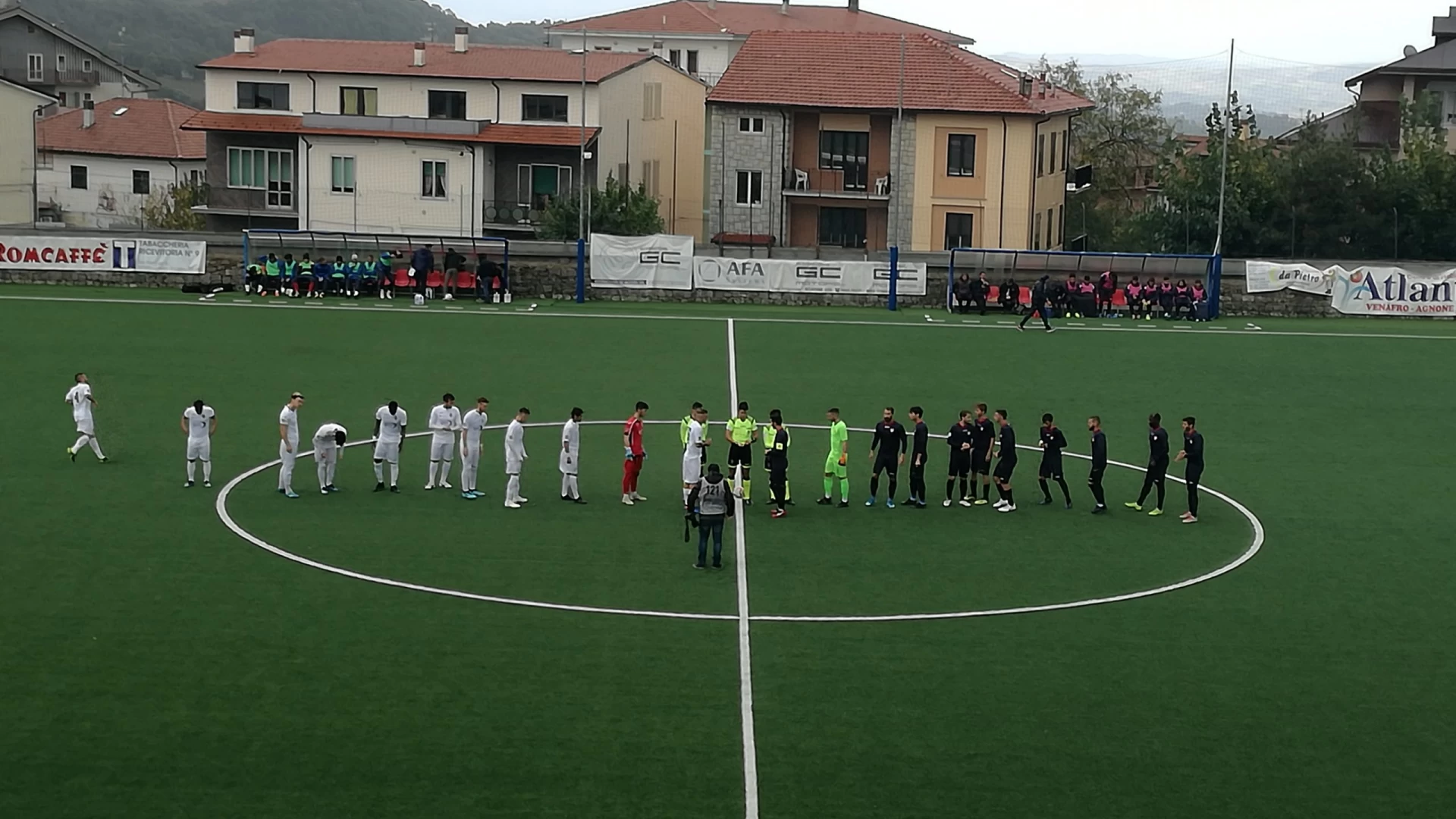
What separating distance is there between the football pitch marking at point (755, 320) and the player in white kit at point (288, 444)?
22092 mm

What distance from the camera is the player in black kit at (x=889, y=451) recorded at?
2661 centimetres

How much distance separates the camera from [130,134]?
8594cm

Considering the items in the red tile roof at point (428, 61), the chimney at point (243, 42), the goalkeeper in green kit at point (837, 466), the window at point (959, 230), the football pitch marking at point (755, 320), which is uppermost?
the chimney at point (243, 42)

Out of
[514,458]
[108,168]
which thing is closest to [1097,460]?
[514,458]

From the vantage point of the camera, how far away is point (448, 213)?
221 feet

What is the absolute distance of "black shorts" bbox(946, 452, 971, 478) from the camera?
87.5 ft

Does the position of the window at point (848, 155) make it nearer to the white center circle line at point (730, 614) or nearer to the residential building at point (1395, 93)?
the residential building at point (1395, 93)

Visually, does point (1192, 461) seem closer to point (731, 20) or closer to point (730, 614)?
point (730, 614)

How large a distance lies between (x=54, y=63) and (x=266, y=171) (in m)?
45.8

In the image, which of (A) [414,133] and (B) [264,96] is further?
(B) [264,96]

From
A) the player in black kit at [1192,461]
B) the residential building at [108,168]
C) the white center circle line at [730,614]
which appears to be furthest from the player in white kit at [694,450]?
the residential building at [108,168]

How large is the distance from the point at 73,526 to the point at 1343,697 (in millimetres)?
16530

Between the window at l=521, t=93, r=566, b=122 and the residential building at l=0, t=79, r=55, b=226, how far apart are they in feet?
67.2

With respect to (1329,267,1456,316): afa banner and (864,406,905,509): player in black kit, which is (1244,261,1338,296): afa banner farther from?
(864,406,905,509): player in black kit
